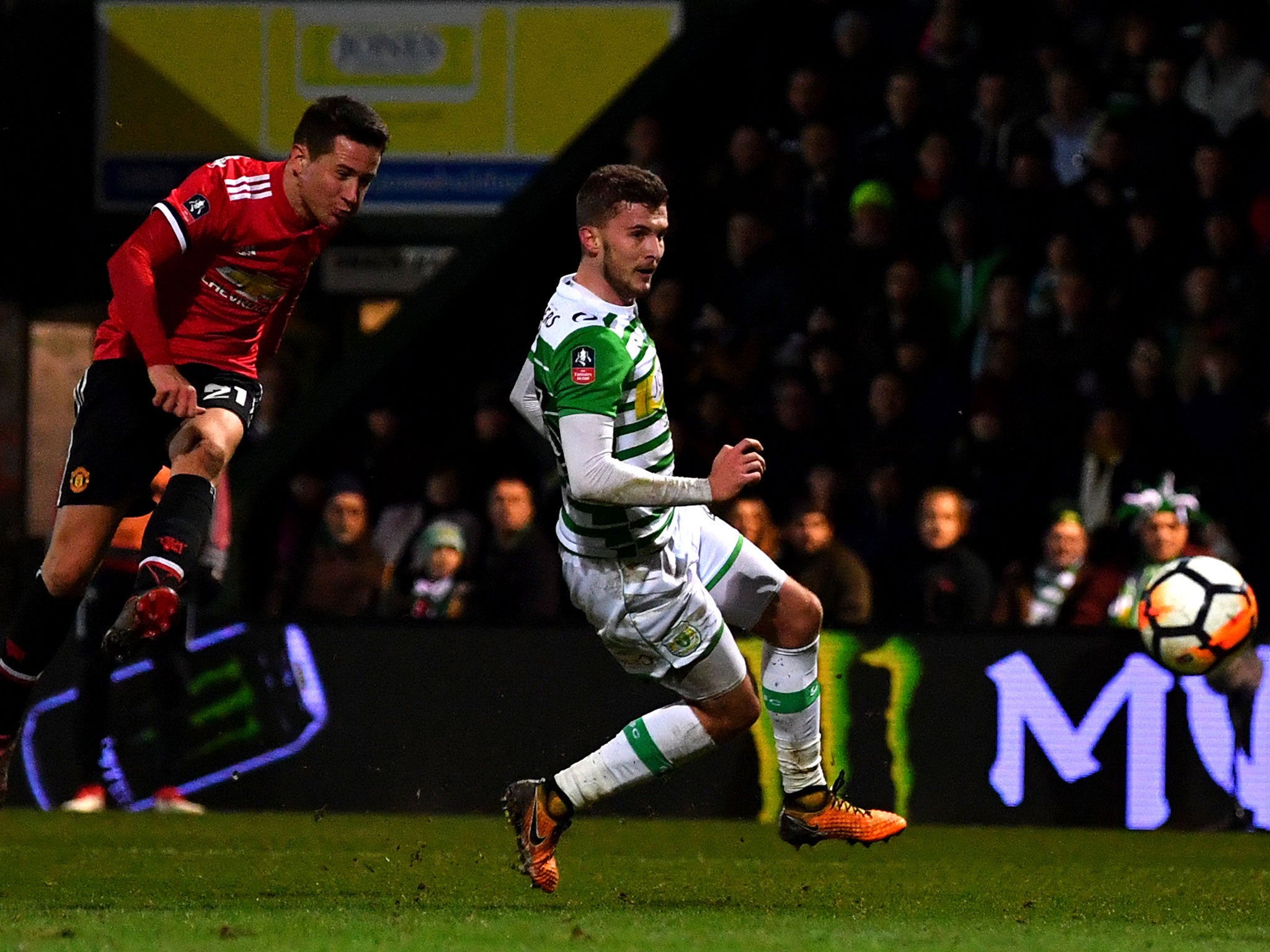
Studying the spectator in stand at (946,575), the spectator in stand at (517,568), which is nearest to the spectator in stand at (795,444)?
the spectator in stand at (946,575)

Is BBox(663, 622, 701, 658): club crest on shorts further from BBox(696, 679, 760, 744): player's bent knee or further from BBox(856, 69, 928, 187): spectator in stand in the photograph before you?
BBox(856, 69, 928, 187): spectator in stand

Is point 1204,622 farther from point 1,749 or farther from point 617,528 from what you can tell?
point 1,749

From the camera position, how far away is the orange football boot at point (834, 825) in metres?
6.59

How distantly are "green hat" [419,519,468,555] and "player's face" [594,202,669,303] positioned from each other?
4.66 metres

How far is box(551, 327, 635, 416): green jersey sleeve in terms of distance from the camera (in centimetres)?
608

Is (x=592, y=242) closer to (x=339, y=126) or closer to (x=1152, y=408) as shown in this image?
(x=339, y=126)

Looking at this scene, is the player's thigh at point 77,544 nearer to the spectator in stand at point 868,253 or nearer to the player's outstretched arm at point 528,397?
the player's outstretched arm at point 528,397

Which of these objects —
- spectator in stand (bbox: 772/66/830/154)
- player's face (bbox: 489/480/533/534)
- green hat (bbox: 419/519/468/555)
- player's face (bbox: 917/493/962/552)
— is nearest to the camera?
player's face (bbox: 917/493/962/552)

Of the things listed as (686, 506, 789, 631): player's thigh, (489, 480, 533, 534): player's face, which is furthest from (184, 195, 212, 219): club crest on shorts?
(489, 480, 533, 534): player's face

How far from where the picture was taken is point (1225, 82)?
38.2ft

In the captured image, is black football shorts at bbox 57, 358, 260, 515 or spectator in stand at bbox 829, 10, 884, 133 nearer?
black football shorts at bbox 57, 358, 260, 515

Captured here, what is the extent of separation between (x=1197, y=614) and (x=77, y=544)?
418 cm

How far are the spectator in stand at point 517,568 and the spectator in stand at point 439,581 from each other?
0.44 feet

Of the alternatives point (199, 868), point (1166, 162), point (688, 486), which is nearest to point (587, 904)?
point (688, 486)
